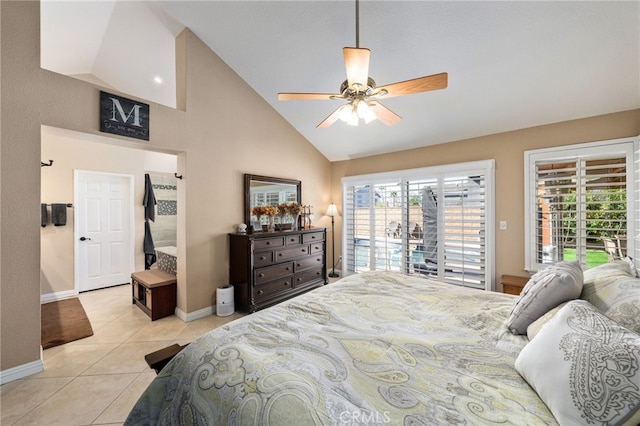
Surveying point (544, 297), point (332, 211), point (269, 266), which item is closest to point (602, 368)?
point (544, 297)

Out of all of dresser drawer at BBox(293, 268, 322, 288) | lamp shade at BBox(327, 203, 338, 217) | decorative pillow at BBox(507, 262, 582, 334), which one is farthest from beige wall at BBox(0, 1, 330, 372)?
decorative pillow at BBox(507, 262, 582, 334)

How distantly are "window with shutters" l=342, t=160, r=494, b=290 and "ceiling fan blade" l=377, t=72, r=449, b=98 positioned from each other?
90.0 inches

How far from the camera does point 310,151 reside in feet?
16.2

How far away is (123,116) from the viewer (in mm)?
2621

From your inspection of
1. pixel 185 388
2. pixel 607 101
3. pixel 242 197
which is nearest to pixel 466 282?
pixel 607 101

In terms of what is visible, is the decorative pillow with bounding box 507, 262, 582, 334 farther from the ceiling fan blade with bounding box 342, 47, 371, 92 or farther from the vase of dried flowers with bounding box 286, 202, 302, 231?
the vase of dried flowers with bounding box 286, 202, 302, 231

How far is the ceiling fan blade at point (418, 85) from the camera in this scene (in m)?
1.74

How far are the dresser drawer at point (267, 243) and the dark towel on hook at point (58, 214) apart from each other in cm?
327

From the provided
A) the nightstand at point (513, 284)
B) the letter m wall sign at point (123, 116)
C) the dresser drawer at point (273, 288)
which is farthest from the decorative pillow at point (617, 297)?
Result: the letter m wall sign at point (123, 116)

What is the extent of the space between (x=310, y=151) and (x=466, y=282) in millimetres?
3436

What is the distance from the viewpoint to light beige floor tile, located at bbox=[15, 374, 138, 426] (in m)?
1.67

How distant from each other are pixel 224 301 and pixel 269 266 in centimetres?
72

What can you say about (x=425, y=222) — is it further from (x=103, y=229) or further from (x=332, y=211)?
(x=103, y=229)

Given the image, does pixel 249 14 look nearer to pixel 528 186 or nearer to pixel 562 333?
pixel 562 333
